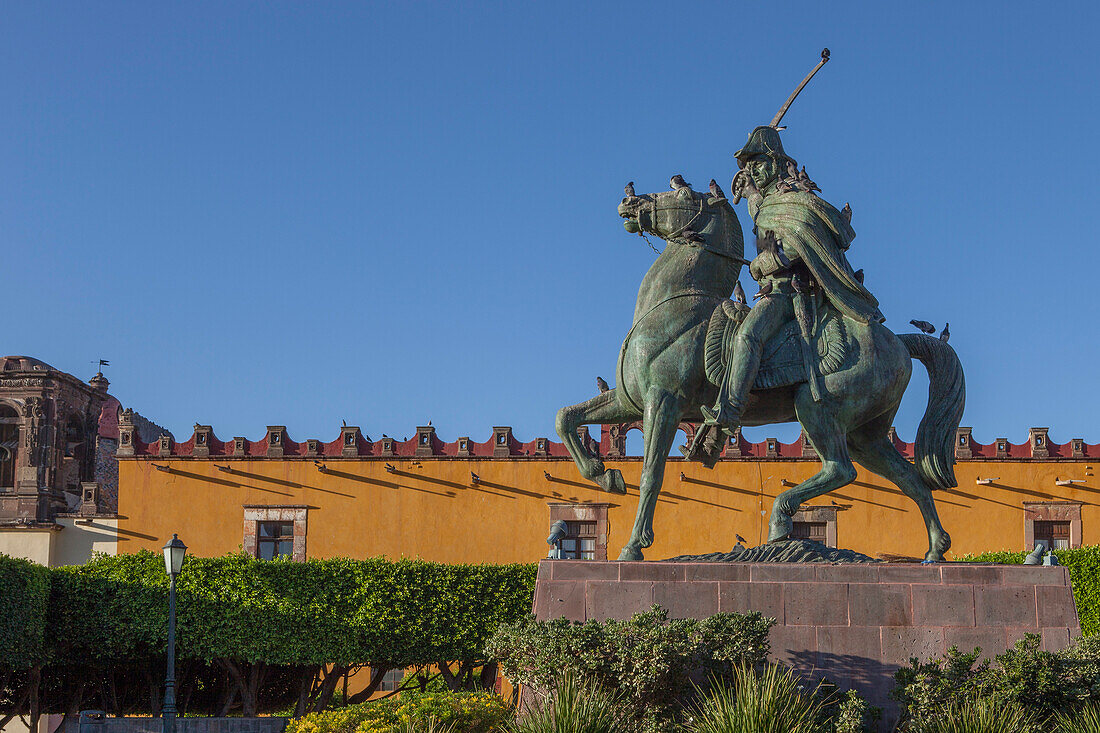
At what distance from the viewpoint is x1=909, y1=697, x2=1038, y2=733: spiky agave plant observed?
9383 mm

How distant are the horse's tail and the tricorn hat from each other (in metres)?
2.01

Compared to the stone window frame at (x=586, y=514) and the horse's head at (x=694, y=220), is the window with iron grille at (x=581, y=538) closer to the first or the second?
the stone window frame at (x=586, y=514)

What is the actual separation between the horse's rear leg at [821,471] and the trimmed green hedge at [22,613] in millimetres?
16982

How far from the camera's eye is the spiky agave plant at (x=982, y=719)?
30.8ft

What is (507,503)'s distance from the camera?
121 ft

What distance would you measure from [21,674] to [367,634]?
6.95 metres

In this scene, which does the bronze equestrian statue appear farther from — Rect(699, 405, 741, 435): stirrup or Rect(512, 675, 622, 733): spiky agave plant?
Rect(512, 675, 622, 733): spiky agave plant

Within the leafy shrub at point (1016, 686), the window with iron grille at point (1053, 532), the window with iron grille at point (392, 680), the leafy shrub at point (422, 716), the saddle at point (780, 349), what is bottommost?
the window with iron grille at point (392, 680)

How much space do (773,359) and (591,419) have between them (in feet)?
5.53

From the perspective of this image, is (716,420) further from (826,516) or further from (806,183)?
(826,516)

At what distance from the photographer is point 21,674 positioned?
27.7 m

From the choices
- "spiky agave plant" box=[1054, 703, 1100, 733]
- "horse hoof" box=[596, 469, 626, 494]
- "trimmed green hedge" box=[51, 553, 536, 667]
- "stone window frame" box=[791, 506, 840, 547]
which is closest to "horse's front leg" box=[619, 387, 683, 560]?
"horse hoof" box=[596, 469, 626, 494]

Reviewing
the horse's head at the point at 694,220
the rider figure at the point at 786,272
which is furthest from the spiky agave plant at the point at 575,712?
the horse's head at the point at 694,220

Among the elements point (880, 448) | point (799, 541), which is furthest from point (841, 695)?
point (880, 448)
